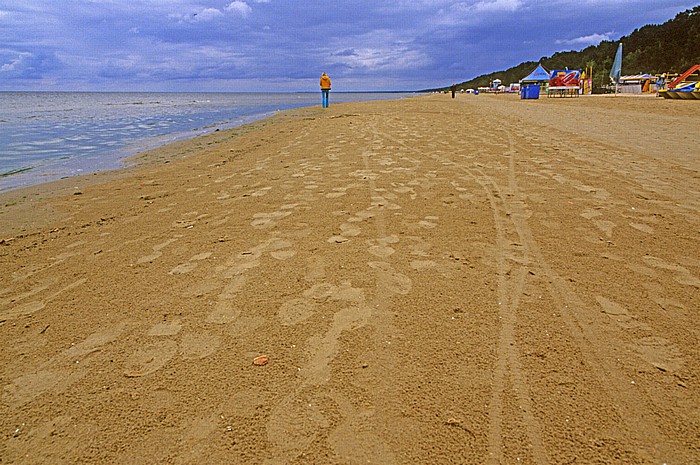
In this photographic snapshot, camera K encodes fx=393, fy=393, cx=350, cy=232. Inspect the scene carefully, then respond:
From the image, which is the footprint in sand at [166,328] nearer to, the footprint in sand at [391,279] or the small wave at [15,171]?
the footprint in sand at [391,279]

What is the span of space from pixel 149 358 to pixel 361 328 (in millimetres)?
1196

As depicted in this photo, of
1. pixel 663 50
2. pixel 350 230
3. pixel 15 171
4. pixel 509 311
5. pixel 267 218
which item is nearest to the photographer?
pixel 509 311

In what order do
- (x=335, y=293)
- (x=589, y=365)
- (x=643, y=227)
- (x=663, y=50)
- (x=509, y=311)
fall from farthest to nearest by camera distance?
(x=663, y=50) < (x=643, y=227) < (x=335, y=293) < (x=509, y=311) < (x=589, y=365)

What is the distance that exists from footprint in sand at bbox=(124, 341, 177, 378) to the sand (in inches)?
0.4

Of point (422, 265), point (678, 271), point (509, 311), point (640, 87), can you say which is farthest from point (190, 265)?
point (640, 87)

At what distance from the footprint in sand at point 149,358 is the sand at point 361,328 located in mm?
11

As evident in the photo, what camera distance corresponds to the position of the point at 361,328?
2346mm

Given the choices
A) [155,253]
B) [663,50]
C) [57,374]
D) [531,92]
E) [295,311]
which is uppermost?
[663,50]

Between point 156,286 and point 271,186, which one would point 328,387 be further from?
point 271,186

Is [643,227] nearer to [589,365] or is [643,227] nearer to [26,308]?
[589,365]

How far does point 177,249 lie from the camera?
3652 millimetres

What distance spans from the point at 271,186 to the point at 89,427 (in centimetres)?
445

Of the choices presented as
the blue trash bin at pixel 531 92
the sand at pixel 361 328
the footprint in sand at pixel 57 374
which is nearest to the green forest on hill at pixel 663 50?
the blue trash bin at pixel 531 92

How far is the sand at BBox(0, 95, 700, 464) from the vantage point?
5.35 feet
